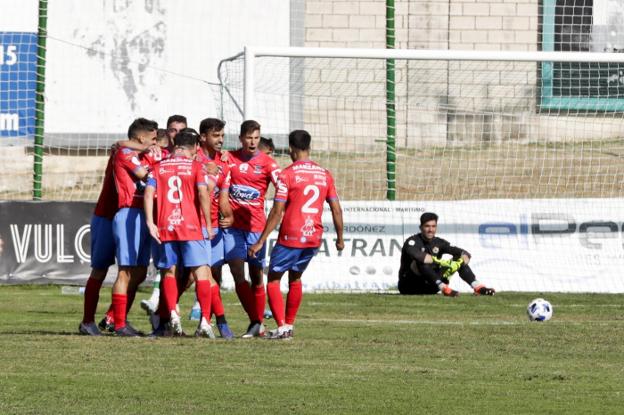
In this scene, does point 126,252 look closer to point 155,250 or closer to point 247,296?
point 155,250

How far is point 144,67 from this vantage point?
25688 mm

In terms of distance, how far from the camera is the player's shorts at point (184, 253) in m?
12.0

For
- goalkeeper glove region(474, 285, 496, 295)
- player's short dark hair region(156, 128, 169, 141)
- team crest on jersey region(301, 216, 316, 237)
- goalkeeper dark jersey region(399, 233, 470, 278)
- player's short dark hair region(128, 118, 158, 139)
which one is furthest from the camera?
goalkeeper dark jersey region(399, 233, 470, 278)

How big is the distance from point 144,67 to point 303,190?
45.7ft

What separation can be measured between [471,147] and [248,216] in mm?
10159

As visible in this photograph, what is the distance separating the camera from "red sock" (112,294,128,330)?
1241cm

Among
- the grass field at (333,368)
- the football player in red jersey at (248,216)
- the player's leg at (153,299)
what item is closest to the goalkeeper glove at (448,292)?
the grass field at (333,368)

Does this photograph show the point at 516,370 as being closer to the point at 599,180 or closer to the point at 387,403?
the point at 387,403

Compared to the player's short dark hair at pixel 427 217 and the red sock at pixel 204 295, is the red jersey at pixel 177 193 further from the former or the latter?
the player's short dark hair at pixel 427 217

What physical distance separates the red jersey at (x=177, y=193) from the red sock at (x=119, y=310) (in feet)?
2.69

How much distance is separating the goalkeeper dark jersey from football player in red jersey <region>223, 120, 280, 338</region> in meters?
5.53

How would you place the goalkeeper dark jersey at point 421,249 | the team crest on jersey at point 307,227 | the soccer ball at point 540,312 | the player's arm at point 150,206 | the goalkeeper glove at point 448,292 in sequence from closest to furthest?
the player's arm at point 150,206 → the team crest on jersey at point 307,227 → the soccer ball at point 540,312 → the goalkeeper glove at point 448,292 → the goalkeeper dark jersey at point 421,249

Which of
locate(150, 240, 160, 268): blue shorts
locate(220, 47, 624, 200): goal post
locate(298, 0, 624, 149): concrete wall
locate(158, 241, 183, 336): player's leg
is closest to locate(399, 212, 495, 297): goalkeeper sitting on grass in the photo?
locate(220, 47, 624, 200): goal post

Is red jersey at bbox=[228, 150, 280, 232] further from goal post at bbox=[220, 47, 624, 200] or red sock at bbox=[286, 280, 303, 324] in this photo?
goal post at bbox=[220, 47, 624, 200]
